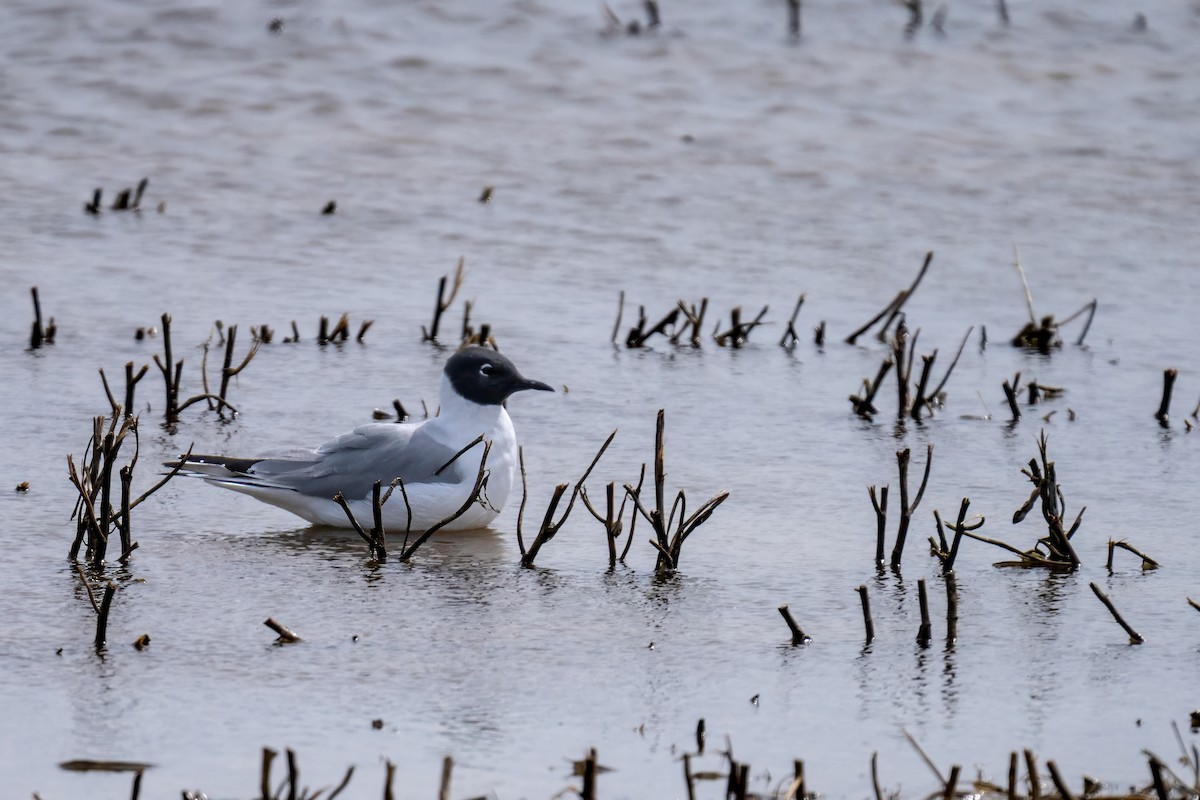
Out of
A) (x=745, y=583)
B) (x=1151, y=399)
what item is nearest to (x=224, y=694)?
(x=745, y=583)

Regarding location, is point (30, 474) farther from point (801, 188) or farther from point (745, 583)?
point (801, 188)

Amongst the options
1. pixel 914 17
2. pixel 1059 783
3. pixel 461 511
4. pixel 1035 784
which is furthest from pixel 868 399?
pixel 914 17

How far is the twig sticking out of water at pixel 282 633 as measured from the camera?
4.98 meters

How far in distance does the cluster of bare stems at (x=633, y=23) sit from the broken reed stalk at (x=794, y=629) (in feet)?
41.3

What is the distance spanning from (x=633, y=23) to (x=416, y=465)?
441 inches

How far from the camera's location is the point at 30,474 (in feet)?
22.1

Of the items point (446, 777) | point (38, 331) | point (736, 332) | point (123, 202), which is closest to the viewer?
point (446, 777)

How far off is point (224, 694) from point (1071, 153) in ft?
35.2

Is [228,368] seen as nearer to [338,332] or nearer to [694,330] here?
[338,332]

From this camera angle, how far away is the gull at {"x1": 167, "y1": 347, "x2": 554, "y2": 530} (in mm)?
6445

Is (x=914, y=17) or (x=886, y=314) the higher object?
(x=914, y=17)

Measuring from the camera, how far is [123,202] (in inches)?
448

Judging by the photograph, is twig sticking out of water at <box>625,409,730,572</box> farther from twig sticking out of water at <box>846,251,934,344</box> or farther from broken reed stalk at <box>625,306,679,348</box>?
twig sticking out of water at <box>846,251,934,344</box>

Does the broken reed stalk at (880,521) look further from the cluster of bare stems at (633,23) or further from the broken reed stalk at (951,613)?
the cluster of bare stems at (633,23)
